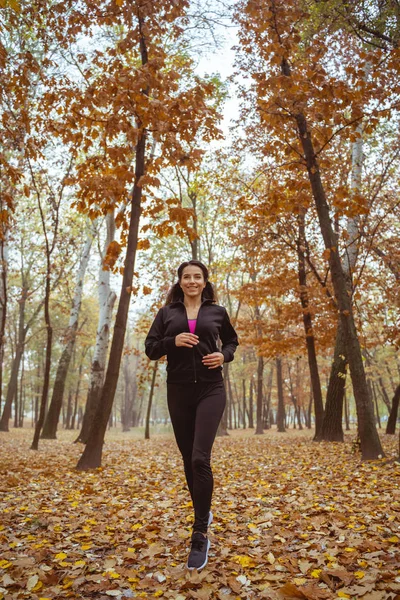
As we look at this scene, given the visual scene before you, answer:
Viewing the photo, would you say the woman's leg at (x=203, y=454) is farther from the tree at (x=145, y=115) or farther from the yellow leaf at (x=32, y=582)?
the tree at (x=145, y=115)

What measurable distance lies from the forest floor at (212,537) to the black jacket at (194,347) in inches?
56.2

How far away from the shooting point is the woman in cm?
322

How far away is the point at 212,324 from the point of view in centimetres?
364

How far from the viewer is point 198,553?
3.10 metres

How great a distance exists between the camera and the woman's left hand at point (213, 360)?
335 cm

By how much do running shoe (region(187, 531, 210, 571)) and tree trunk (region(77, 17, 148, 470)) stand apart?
4.55 metres

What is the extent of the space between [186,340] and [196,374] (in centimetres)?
30

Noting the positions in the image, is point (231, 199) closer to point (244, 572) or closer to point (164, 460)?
point (164, 460)

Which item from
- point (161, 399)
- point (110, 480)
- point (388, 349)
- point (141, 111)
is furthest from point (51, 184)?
point (161, 399)

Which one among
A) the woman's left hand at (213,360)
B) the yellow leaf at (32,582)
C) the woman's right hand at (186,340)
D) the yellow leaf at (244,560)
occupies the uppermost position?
the woman's right hand at (186,340)

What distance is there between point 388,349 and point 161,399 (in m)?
38.0

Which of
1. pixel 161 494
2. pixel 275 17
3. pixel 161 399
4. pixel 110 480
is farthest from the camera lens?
pixel 161 399

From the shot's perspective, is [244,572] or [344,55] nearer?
[244,572]

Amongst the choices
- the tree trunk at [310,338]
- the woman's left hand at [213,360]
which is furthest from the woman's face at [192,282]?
the tree trunk at [310,338]
